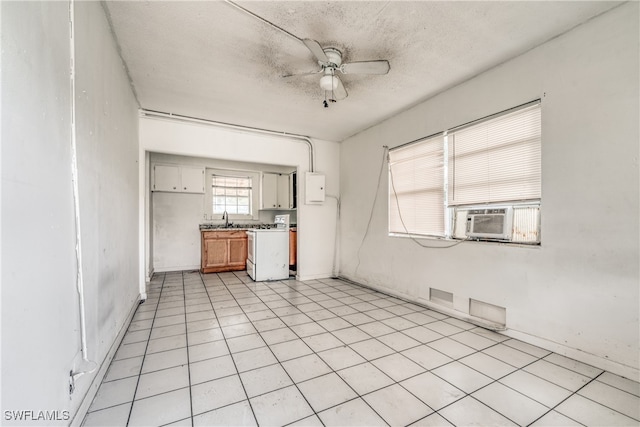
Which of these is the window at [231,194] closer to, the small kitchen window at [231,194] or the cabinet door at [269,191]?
the small kitchen window at [231,194]

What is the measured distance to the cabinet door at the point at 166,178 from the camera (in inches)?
224

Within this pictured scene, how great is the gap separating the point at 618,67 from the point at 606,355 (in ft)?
7.10

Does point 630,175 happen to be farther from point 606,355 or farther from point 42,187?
point 42,187

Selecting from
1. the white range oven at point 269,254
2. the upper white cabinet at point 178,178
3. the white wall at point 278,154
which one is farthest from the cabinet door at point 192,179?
the white range oven at point 269,254

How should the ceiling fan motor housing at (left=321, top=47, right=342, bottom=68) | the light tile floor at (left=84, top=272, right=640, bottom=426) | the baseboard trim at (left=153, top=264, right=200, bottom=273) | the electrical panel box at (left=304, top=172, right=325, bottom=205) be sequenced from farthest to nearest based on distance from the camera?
the baseboard trim at (left=153, top=264, right=200, bottom=273) → the electrical panel box at (left=304, top=172, right=325, bottom=205) → the ceiling fan motor housing at (left=321, top=47, right=342, bottom=68) → the light tile floor at (left=84, top=272, right=640, bottom=426)

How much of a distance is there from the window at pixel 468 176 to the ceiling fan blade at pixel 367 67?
4.37 ft

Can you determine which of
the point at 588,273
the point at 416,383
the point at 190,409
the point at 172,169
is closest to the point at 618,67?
the point at 588,273

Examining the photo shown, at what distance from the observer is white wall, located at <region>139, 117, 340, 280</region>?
4.09m

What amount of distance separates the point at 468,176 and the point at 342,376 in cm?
251

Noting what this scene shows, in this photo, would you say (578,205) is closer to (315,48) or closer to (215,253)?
(315,48)

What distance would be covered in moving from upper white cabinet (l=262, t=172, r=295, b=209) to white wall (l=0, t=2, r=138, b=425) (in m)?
4.79

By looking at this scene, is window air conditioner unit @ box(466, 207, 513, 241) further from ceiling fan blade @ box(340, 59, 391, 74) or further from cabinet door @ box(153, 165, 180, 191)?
cabinet door @ box(153, 165, 180, 191)

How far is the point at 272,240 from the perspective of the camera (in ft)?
17.0

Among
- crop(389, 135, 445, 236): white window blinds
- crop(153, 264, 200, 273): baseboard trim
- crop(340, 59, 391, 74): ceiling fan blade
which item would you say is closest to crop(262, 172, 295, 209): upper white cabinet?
crop(153, 264, 200, 273): baseboard trim
